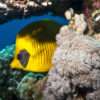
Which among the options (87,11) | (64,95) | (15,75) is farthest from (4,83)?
(87,11)

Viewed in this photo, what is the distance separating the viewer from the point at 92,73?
174 centimetres

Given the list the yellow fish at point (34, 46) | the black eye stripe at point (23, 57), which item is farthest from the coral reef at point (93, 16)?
the black eye stripe at point (23, 57)

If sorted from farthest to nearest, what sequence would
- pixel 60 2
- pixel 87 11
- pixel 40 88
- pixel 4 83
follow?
pixel 4 83, pixel 60 2, pixel 87 11, pixel 40 88

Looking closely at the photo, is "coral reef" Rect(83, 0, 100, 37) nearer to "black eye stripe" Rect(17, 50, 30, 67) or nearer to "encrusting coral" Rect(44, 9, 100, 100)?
"encrusting coral" Rect(44, 9, 100, 100)

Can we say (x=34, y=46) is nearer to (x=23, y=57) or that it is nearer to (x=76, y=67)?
(x=23, y=57)

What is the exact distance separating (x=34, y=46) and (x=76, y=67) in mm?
671

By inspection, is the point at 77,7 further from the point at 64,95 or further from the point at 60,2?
the point at 64,95

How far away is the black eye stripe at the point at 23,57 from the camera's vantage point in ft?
4.38

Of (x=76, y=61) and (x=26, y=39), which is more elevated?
(x=26, y=39)

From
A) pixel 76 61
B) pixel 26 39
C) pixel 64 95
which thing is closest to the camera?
pixel 26 39

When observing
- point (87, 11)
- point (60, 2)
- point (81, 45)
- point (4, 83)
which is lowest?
point (4, 83)

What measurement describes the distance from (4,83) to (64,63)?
3223 millimetres

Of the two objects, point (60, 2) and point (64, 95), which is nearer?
point (64, 95)

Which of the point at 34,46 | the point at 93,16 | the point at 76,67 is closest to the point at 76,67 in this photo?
the point at 76,67
